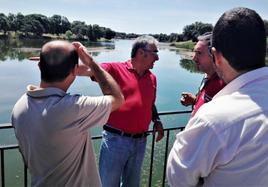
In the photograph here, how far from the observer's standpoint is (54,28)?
86500 millimetres

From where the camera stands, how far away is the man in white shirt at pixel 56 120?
1818 millimetres

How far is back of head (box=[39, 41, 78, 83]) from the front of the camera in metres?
1.82

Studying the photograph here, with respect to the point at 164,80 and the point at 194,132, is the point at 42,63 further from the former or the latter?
the point at 164,80

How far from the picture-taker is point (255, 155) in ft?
4.65

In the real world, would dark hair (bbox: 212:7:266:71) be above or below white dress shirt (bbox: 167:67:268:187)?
above

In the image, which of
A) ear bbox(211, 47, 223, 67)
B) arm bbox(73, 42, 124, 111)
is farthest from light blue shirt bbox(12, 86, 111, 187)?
ear bbox(211, 47, 223, 67)

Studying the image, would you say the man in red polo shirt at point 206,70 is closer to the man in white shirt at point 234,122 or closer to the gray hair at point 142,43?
the gray hair at point 142,43

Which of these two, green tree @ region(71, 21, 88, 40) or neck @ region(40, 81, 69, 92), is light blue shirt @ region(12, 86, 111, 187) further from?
green tree @ region(71, 21, 88, 40)

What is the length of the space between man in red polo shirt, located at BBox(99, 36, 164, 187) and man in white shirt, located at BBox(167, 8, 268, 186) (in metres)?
1.57

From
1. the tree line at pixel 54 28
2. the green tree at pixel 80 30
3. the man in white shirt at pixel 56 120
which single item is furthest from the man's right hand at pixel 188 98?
the green tree at pixel 80 30

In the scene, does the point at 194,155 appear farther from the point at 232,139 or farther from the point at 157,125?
the point at 157,125

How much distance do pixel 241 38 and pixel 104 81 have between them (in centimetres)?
93

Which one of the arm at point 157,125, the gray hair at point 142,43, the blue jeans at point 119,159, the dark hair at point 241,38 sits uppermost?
the dark hair at point 241,38

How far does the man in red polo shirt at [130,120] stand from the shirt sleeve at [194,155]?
1.53 meters
